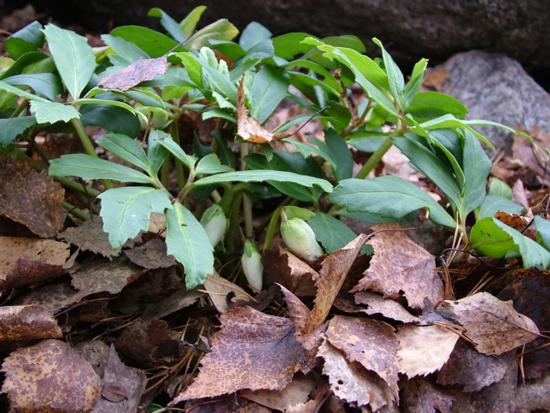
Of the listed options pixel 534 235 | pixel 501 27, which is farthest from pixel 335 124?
pixel 501 27

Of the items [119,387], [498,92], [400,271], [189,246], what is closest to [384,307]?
[400,271]

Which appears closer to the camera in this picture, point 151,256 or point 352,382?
point 352,382

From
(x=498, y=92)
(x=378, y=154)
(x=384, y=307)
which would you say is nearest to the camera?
(x=384, y=307)

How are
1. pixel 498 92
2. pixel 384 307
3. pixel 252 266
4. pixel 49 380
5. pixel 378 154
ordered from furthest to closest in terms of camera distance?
pixel 498 92 → pixel 378 154 → pixel 252 266 → pixel 384 307 → pixel 49 380

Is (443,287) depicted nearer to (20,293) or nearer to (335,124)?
(335,124)

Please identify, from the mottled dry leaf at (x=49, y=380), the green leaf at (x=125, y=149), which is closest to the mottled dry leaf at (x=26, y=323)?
the mottled dry leaf at (x=49, y=380)

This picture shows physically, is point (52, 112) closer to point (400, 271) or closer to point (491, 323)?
point (400, 271)

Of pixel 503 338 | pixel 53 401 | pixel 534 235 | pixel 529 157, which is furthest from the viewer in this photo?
pixel 529 157

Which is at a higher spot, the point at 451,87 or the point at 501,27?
the point at 501,27

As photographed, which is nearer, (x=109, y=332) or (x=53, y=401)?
(x=53, y=401)
